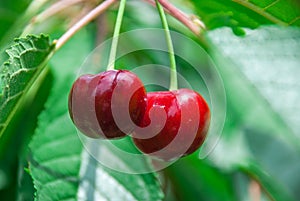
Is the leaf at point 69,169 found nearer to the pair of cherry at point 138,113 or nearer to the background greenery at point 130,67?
the background greenery at point 130,67

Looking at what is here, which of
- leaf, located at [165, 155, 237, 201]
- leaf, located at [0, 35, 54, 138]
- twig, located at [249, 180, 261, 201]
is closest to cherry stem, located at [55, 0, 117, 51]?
leaf, located at [0, 35, 54, 138]

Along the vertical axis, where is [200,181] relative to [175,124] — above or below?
below

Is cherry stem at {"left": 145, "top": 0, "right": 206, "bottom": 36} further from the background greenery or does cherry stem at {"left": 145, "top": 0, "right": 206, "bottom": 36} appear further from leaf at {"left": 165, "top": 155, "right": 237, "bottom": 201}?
leaf at {"left": 165, "top": 155, "right": 237, "bottom": 201}

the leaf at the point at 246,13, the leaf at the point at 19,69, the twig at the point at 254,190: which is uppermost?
the leaf at the point at 19,69

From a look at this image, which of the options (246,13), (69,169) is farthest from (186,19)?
(69,169)

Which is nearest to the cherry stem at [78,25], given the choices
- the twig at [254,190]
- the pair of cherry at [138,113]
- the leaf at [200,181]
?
the pair of cherry at [138,113]

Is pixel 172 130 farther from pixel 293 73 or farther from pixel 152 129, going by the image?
pixel 293 73

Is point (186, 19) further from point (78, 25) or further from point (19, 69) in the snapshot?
point (19, 69)
